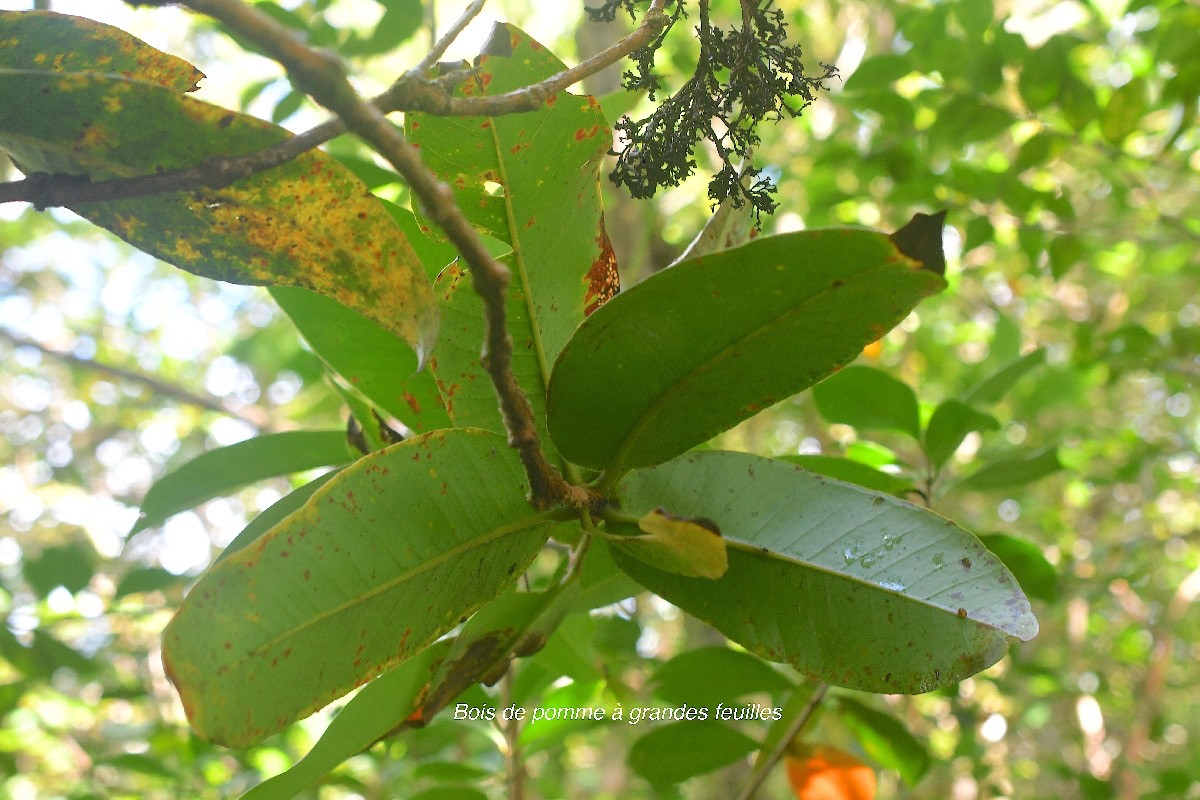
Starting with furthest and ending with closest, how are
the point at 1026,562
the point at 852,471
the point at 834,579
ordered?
the point at 1026,562 < the point at 852,471 < the point at 834,579

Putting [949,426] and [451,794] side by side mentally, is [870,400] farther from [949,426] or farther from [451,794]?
[451,794]

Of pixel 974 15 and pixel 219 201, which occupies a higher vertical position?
pixel 219 201

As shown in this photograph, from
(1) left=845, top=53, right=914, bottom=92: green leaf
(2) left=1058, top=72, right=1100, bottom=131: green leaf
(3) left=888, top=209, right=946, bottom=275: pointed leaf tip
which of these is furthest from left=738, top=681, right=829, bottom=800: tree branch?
(2) left=1058, top=72, right=1100, bottom=131: green leaf

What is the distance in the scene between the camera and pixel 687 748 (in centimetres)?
118

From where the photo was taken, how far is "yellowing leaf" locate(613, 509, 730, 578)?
19.5 inches

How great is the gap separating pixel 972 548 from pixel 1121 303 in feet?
10.6

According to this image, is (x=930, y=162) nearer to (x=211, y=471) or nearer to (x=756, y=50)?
(x=756, y=50)

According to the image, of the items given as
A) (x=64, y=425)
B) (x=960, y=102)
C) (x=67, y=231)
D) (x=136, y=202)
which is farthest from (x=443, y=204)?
(x=64, y=425)

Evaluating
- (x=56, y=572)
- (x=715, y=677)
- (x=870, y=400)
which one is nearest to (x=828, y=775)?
(x=715, y=677)

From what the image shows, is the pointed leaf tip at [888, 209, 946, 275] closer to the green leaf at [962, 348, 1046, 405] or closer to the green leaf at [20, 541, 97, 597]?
the green leaf at [962, 348, 1046, 405]

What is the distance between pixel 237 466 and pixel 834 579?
25.9 inches

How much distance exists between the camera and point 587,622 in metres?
1.10

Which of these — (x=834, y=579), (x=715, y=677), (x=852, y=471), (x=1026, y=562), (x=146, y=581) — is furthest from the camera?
(x=146, y=581)

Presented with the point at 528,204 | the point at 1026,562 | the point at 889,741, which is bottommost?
the point at 889,741
